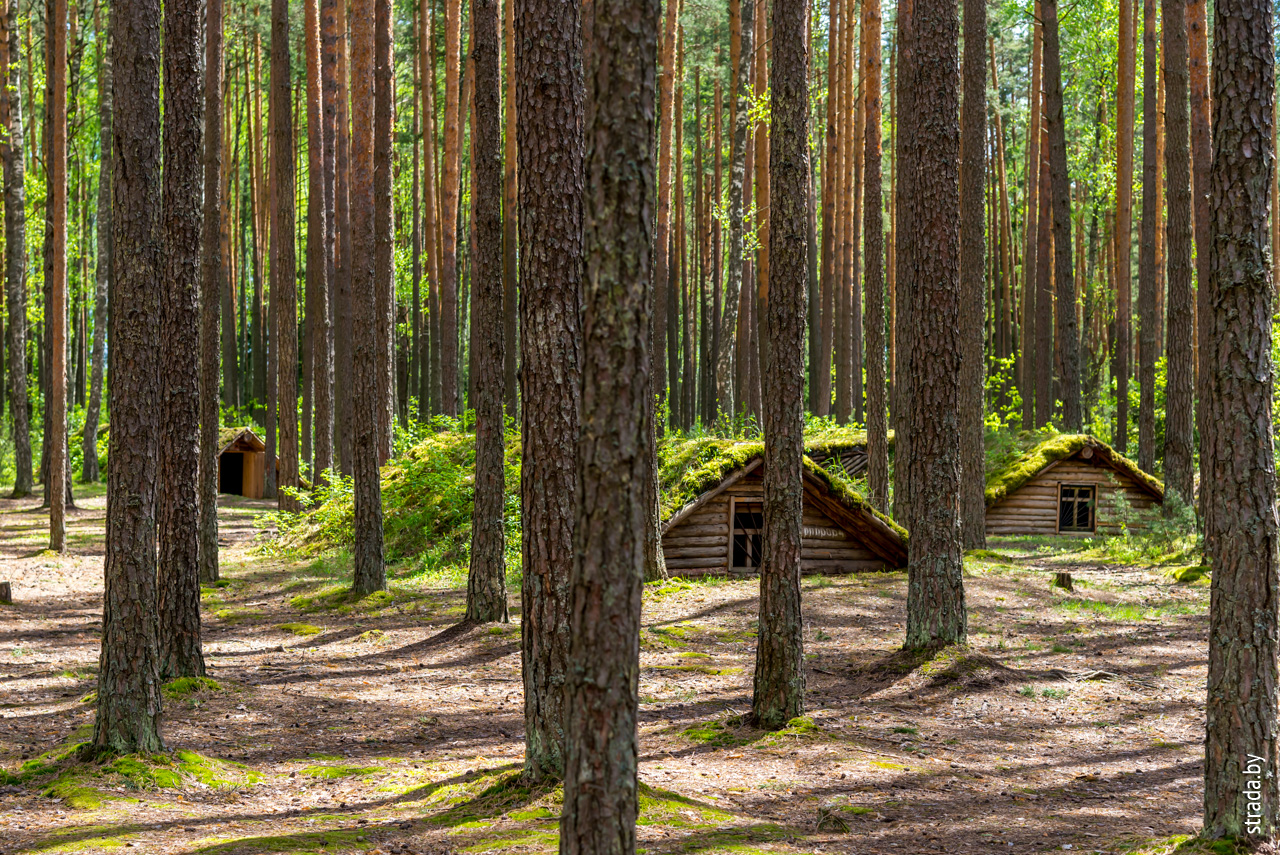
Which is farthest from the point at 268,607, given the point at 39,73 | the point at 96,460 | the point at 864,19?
the point at 39,73

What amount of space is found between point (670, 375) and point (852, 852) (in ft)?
74.7

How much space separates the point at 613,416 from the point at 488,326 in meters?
7.30

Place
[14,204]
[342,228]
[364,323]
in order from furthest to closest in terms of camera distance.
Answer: [14,204] < [342,228] < [364,323]

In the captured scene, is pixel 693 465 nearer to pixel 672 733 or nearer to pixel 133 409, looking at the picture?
pixel 672 733

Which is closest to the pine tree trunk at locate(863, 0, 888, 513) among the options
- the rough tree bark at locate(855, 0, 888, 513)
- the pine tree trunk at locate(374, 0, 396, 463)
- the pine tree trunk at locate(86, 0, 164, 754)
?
the rough tree bark at locate(855, 0, 888, 513)

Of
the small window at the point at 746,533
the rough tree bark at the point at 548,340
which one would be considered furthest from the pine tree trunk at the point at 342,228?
the rough tree bark at the point at 548,340

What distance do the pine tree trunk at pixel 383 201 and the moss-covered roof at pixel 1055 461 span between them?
12.2 metres

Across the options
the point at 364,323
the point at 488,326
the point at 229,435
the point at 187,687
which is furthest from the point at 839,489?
the point at 229,435

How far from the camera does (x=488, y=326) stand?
1016cm

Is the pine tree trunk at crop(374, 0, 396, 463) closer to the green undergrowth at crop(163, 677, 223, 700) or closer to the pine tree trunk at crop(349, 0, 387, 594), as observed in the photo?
the pine tree trunk at crop(349, 0, 387, 594)

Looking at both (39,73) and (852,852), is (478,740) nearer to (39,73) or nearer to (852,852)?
(852,852)

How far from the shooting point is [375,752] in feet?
23.1

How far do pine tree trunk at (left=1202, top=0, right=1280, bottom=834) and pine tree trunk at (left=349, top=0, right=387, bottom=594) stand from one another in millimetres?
9283

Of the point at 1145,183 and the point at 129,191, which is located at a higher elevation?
the point at 1145,183
